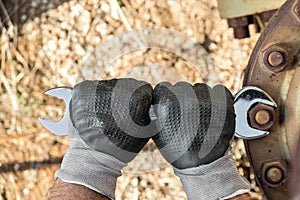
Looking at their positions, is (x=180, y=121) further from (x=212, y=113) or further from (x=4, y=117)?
(x=4, y=117)

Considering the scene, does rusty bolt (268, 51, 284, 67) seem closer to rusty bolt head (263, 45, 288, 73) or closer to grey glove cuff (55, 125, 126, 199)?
rusty bolt head (263, 45, 288, 73)

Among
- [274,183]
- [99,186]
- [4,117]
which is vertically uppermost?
[99,186]

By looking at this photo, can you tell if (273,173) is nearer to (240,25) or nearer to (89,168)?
(89,168)

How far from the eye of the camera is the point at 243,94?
1186 millimetres

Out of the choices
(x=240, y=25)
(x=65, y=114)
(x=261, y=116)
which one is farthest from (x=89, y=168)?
(x=240, y=25)

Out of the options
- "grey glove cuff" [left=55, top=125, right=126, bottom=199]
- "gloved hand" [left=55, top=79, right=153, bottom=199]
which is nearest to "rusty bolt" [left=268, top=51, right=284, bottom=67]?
"gloved hand" [left=55, top=79, right=153, bottom=199]

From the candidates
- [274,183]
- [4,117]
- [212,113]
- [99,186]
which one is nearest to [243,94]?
[212,113]

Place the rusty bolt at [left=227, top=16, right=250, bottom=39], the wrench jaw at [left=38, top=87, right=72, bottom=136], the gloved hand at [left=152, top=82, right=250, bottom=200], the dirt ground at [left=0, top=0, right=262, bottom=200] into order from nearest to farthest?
the gloved hand at [left=152, top=82, right=250, bottom=200] → the wrench jaw at [left=38, top=87, right=72, bottom=136] → the rusty bolt at [left=227, top=16, right=250, bottom=39] → the dirt ground at [left=0, top=0, right=262, bottom=200]

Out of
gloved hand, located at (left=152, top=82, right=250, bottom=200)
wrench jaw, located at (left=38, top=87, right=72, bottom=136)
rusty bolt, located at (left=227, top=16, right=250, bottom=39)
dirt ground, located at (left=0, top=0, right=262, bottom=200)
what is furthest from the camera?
dirt ground, located at (left=0, top=0, right=262, bottom=200)

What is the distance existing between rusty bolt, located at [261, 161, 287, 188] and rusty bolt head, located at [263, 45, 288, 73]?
0.20m

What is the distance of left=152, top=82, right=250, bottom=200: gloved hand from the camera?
1.12 metres

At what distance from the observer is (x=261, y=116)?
1198 millimetres

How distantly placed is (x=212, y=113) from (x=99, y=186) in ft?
0.89

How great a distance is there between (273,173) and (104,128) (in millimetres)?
381
